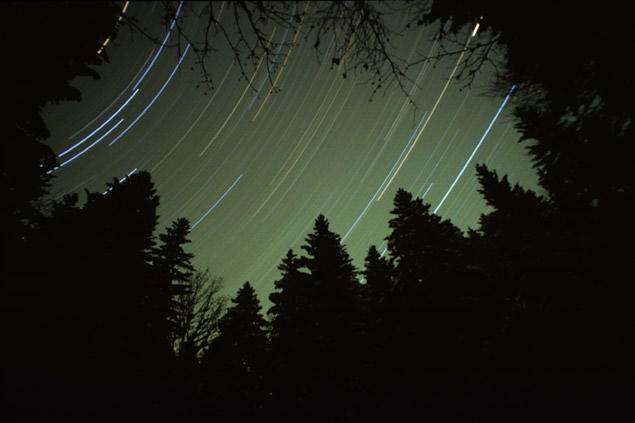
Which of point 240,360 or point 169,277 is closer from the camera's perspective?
point 169,277

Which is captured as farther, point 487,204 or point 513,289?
point 487,204

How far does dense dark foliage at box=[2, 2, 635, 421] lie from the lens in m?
6.50

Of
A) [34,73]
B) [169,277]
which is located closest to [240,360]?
[169,277]

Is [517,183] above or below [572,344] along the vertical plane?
above

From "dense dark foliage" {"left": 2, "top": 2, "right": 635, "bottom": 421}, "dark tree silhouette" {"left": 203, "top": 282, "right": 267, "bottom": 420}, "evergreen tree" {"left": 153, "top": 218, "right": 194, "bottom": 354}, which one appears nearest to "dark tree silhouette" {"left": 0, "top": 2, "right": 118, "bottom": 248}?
"dense dark foliage" {"left": 2, "top": 2, "right": 635, "bottom": 421}

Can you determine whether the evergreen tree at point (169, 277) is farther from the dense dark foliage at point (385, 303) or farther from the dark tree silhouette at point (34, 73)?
the dark tree silhouette at point (34, 73)

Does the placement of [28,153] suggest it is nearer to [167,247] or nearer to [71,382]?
[71,382]

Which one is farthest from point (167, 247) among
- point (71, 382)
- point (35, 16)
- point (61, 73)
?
point (35, 16)

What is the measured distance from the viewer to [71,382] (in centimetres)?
787

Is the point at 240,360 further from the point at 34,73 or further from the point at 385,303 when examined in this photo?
the point at 34,73

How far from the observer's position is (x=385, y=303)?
51.3ft

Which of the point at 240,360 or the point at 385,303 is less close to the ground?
the point at 385,303

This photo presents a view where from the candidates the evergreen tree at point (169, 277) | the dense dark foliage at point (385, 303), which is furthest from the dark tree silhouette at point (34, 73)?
the evergreen tree at point (169, 277)

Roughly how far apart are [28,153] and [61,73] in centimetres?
234
